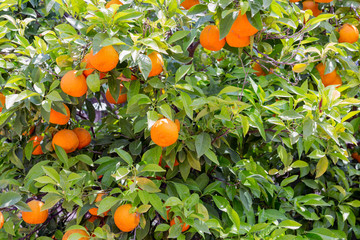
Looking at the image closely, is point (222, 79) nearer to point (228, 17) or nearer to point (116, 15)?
point (228, 17)

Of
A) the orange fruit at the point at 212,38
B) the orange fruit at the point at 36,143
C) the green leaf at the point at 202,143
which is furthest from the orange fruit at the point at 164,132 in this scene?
the orange fruit at the point at 36,143

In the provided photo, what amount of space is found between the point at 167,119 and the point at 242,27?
0.39m

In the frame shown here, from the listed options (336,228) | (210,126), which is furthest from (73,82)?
(336,228)

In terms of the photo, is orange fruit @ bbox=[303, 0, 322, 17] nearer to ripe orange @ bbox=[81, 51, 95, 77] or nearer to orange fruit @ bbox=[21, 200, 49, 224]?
ripe orange @ bbox=[81, 51, 95, 77]

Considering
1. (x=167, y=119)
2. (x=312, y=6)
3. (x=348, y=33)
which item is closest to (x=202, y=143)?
(x=167, y=119)

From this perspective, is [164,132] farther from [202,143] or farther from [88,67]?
[88,67]

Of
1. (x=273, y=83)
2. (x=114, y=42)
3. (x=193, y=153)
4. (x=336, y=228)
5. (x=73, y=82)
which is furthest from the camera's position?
(x=336, y=228)

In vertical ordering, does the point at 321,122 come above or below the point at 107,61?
below

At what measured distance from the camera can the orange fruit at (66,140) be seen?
57.2 inches

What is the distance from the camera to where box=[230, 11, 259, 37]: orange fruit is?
3.80ft

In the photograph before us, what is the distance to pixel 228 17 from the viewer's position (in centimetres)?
112

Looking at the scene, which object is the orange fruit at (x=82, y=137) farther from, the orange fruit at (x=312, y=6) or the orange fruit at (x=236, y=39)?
the orange fruit at (x=312, y=6)

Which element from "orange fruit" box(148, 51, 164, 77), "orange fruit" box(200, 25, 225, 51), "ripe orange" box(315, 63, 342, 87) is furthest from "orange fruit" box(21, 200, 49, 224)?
"ripe orange" box(315, 63, 342, 87)

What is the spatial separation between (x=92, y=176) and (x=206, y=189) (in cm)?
45
